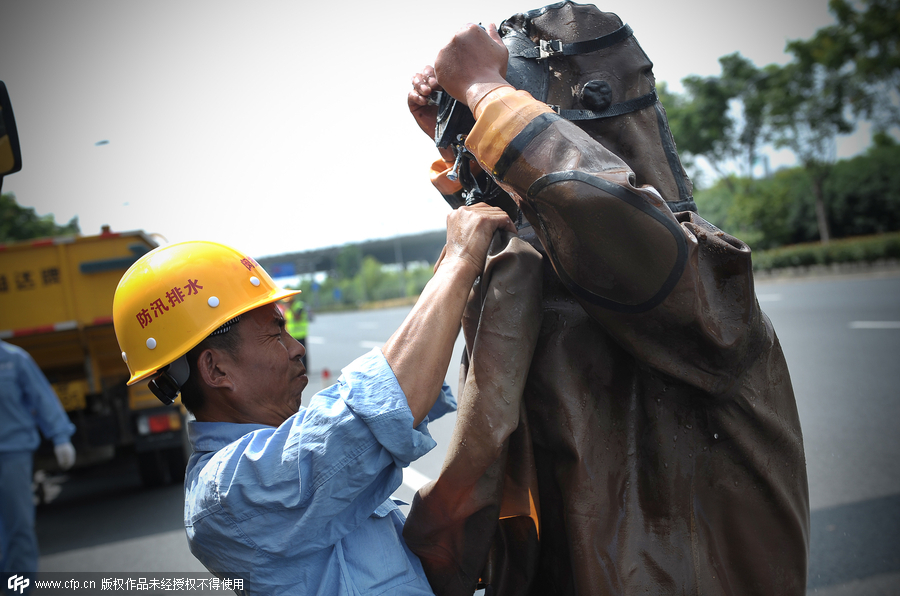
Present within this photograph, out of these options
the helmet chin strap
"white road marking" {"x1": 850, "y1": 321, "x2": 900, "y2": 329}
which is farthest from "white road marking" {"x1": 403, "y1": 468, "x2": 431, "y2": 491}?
"white road marking" {"x1": 850, "y1": 321, "x2": 900, "y2": 329}

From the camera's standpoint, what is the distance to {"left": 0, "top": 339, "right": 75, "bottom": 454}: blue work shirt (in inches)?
174

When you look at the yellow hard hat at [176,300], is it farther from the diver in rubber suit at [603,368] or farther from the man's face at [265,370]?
the diver in rubber suit at [603,368]

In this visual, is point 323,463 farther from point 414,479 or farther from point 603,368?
point 414,479

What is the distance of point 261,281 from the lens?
176 cm

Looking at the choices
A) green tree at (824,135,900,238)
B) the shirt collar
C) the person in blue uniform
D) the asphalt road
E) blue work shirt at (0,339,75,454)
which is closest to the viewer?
the shirt collar

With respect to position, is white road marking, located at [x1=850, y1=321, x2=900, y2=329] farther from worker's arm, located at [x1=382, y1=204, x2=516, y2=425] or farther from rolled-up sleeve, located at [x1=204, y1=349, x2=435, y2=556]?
rolled-up sleeve, located at [x1=204, y1=349, x2=435, y2=556]

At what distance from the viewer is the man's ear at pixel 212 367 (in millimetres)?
1606

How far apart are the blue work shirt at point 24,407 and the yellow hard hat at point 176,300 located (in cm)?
352

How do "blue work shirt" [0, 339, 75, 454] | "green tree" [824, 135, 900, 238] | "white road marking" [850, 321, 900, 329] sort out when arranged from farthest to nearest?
"green tree" [824, 135, 900, 238]
"white road marking" [850, 321, 900, 329]
"blue work shirt" [0, 339, 75, 454]

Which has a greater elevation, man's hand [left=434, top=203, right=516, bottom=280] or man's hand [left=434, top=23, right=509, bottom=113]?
man's hand [left=434, top=23, right=509, bottom=113]

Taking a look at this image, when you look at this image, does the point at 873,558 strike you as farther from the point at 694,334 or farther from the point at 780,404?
the point at 694,334

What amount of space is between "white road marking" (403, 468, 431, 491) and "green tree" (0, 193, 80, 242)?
63.8 ft

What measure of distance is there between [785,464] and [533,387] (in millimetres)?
490

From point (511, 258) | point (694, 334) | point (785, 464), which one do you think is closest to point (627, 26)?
point (511, 258)
